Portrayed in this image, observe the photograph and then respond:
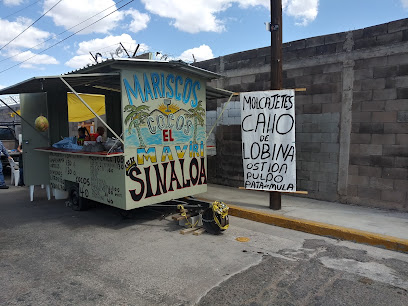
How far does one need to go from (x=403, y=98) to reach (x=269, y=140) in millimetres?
2515

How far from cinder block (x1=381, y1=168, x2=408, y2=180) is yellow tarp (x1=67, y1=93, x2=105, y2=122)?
7.47 meters

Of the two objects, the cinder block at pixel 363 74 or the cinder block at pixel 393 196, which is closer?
the cinder block at pixel 393 196

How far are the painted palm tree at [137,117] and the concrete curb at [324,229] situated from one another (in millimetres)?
2447

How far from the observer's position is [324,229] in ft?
17.0

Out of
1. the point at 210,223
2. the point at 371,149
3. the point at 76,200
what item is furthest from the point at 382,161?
the point at 76,200

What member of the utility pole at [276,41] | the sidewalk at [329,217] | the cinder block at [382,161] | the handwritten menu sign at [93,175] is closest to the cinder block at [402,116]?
the cinder block at [382,161]

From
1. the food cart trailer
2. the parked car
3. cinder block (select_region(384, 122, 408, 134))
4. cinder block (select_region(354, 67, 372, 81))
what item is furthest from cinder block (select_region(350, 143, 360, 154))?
the parked car

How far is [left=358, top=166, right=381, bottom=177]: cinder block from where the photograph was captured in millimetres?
6133

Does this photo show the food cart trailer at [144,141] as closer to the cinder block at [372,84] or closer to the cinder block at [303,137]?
the cinder block at [303,137]

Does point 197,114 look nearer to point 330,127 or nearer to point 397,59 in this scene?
point 330,127

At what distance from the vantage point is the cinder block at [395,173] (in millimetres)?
5839

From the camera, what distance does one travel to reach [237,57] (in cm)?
834

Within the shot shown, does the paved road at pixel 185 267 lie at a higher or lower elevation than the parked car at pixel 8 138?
lower

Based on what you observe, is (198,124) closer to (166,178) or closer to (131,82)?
(166,178)
